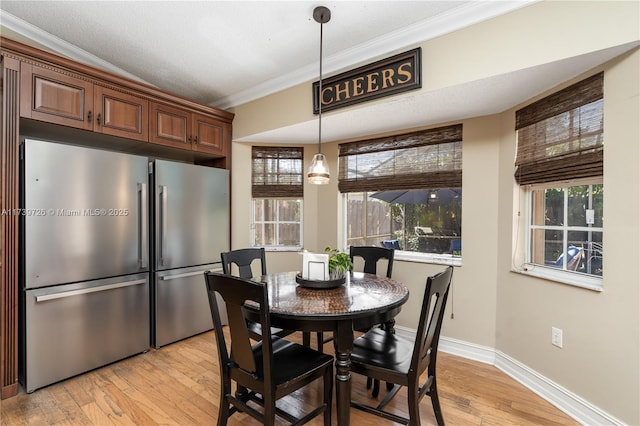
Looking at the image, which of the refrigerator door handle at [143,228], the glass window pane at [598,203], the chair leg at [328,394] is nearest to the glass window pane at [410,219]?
the glass window pane at [598,203]

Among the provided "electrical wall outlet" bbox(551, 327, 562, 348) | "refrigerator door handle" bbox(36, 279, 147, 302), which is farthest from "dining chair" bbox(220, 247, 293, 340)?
"electrical wall outlet" bbox(551, 327, 562, 348)

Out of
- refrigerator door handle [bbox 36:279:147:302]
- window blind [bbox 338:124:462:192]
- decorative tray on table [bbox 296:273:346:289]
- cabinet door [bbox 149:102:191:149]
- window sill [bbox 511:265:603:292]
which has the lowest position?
refrigerator door handle [bbox 36:279:147:302]

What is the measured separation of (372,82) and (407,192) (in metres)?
1.29

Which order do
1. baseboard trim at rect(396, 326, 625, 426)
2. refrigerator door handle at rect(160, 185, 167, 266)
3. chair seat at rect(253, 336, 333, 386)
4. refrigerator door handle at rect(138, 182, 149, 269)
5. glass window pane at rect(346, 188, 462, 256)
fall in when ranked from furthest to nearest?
glass window pane at rect(346, 188, 462, 256)
refrigerator door handle at rect(160, 185, 167, 266)
refrigerator door handle at rect(138, 182, 149, 269)
baseboard trim at rect(396, 326, 625, 426)
chair seat at rect(253, 336, 333, 386)

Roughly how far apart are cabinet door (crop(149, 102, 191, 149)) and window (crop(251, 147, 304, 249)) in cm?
86

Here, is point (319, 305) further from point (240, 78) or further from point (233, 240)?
point (240, 78)

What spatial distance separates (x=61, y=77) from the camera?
234 centimetres

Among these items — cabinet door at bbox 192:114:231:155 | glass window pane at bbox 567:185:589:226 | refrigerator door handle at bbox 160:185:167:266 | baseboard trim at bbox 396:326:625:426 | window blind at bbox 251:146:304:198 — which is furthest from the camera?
window blind at bbox 251:146:304:198

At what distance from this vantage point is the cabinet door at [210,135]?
331cm

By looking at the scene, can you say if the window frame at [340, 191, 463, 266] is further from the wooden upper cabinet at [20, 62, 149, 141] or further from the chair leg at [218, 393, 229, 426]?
the wooden upper cabinet at [20, 62, 149, 141]

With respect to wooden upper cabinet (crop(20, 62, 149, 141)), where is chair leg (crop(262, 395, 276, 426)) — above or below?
below

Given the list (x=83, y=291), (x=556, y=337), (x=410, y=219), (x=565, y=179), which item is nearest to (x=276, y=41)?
(x=410, y=219)

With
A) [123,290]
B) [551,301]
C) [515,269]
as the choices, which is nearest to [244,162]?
[123,290]

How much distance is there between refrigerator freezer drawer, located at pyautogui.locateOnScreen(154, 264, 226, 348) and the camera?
116 inches
